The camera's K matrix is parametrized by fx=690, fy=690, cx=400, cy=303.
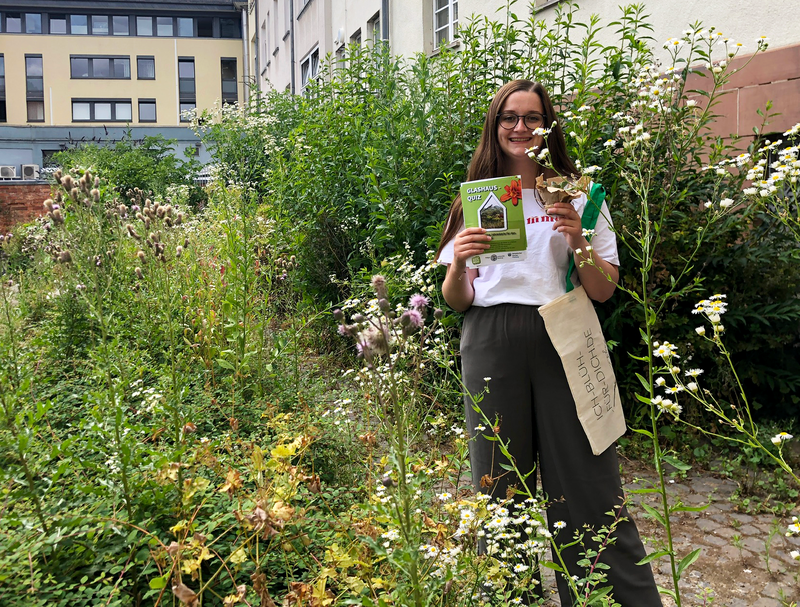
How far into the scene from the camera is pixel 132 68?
1660 inches

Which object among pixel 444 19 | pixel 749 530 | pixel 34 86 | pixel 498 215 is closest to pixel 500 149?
pixel 498 215

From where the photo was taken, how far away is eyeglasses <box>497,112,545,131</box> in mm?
2445

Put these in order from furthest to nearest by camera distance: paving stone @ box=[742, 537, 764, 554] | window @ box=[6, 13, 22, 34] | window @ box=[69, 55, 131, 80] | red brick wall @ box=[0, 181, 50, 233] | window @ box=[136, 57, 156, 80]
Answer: window @ box=[136, 57, 156, 80], window @ box=[69, 55, 131, 80], window @ box=[6, 13, 22, 34], red brick wall @ box=[0, 181, 50, 233], paving stone @ box=[742, 537, 764, 554]

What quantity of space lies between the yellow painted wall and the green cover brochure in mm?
41222

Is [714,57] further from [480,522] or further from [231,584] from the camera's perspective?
[231,584]

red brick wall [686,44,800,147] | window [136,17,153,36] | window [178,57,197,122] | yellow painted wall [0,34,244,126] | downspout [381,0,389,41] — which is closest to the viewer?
red brick wall [686,44,800,147]

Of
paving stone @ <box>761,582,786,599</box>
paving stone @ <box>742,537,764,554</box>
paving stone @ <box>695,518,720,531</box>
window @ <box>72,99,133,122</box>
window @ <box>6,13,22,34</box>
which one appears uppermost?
window @ <box>6,13,22,34</box>

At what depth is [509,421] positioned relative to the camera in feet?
8.07

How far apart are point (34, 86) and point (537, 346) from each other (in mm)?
46265

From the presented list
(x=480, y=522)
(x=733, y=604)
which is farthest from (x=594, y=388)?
(x=733, y=604)

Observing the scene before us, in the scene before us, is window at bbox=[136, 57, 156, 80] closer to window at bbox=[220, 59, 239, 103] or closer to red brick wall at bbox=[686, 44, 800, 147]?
window at bbox=[220, 59, 239, 103]

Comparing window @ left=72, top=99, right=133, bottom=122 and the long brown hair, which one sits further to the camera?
window @ left=72, top=99, right=133, bottom=122

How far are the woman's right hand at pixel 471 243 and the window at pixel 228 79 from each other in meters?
43.3

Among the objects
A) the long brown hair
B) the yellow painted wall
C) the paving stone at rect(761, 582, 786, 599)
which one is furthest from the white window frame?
the yellow painted wall
